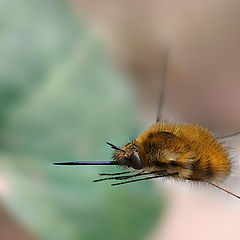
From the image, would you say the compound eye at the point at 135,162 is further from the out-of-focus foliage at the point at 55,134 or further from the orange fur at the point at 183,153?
the out-of-focus foliage at the point at 55,134

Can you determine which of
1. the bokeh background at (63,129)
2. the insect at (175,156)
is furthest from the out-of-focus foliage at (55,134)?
the insect at (175,156)

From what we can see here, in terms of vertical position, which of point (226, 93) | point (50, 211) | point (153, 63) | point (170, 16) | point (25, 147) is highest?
point (170, 16)

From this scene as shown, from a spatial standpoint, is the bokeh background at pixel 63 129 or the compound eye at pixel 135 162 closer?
the compound eye at pixel 135 162

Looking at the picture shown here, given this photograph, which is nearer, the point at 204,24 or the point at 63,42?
the point at 63,42

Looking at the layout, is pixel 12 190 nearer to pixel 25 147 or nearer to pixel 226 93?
pixel 25 147

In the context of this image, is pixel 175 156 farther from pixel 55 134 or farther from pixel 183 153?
pixel 55 134

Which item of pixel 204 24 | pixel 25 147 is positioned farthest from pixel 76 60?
pixel 204 24
